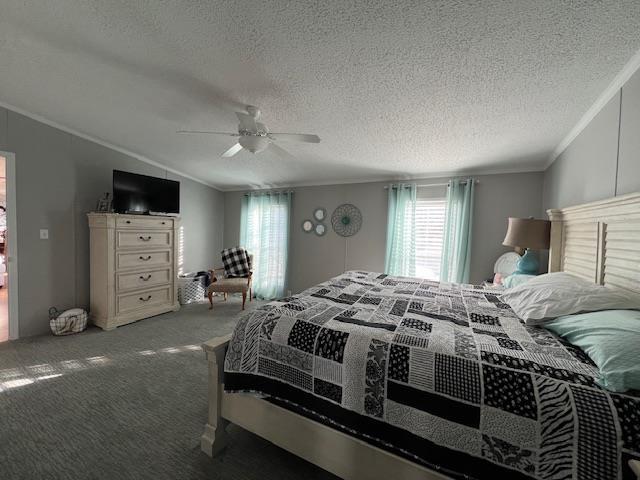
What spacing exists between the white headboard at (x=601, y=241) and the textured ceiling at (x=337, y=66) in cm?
81

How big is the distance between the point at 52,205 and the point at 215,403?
11.2ft

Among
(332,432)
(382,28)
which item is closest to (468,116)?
(382,28)

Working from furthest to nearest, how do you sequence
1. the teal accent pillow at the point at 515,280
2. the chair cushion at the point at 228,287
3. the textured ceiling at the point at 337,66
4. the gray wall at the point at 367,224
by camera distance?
1. the chair cushion at the point at 228,287
2. the gray wall at the point at 367,224
3. the teal accent pillow at the point at 515,280
4. the textured ceiling at the point at 337,66

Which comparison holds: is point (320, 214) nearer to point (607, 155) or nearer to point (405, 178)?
point (405, 178)

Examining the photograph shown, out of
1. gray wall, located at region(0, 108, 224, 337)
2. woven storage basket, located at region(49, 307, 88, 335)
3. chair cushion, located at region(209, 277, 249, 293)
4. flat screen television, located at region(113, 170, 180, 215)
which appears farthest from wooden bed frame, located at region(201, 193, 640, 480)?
gray wall, located at region(0, 108, 224, 337)

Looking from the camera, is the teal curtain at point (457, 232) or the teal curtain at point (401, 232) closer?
the teal curtain at point (457, 232)

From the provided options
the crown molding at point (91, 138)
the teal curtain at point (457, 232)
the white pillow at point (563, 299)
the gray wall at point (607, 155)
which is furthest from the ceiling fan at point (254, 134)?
the teal curtain at point (457, 232)

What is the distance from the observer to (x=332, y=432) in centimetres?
118

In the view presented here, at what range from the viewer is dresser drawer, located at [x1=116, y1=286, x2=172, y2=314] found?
3217 millimetres

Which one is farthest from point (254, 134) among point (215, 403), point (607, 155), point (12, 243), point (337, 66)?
point (12, 243)

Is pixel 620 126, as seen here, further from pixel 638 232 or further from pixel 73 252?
pixel 73 252

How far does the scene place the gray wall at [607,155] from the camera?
1.45 meters

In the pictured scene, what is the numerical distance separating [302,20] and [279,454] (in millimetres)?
2510

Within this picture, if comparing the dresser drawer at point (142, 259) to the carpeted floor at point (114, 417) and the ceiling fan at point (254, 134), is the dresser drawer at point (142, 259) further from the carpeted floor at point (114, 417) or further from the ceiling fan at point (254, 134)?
the ceiling fan at point (254, 134)
